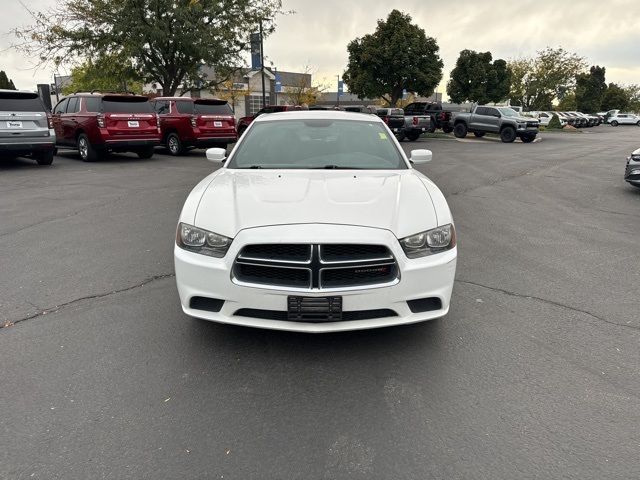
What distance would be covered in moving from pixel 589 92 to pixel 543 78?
19.2 metres

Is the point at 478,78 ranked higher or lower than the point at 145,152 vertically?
higher

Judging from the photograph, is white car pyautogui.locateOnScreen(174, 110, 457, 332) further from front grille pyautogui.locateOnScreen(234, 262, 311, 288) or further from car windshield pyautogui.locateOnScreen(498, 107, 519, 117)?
car windshield pyautogui.locateOnScreen(498, 107, 519, 117)

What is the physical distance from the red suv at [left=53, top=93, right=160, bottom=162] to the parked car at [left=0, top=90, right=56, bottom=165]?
3.95 feet

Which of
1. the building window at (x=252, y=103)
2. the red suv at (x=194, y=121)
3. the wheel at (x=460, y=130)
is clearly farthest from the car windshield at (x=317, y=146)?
the building window at (x=252, y=103)

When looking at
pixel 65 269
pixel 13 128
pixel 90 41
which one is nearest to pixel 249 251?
pixel 65 269

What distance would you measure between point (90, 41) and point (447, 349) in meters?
24.2

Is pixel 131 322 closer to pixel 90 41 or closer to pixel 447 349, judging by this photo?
pixel 447 349

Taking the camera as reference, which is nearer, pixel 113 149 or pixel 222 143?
pixel 113 149

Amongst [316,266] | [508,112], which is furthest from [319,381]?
[508,112]

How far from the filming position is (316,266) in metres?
→ 2.78

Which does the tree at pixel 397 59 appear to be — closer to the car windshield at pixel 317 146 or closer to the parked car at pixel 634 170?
the parked car at pixel 634 170

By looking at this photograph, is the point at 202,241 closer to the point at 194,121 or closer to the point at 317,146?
the point at 317,146

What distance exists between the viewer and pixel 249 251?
286cm

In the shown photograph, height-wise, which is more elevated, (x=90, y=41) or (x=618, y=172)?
(x=90, y=41)
